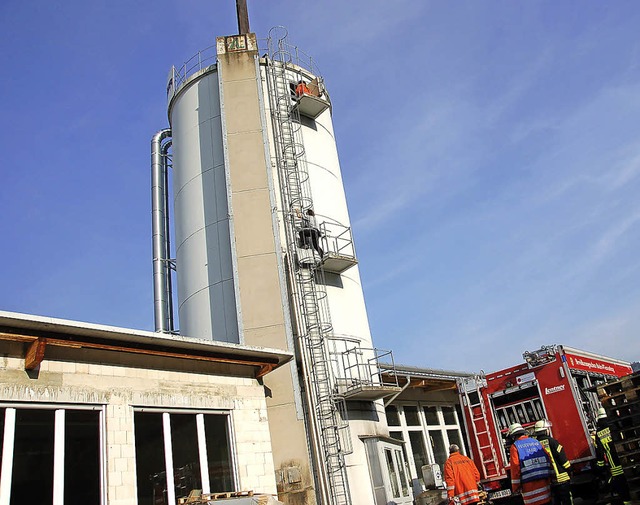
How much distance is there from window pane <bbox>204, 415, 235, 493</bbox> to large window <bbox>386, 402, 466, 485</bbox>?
9.97 meters

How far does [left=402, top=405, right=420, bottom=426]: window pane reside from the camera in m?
22.0

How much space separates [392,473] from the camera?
16500 millimetres

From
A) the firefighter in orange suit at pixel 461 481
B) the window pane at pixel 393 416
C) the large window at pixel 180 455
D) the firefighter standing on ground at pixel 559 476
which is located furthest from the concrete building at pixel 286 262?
the firefighter standing on ground at pixel 559 476

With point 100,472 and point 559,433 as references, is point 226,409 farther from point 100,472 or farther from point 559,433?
point 559,433

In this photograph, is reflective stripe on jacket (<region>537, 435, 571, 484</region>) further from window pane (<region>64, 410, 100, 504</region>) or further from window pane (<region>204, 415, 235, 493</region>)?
window pane (<region>64, 410, 100, 504</region>)

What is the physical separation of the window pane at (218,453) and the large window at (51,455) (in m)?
2.31

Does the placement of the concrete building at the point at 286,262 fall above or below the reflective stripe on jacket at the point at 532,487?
above

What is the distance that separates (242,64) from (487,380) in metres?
12.7

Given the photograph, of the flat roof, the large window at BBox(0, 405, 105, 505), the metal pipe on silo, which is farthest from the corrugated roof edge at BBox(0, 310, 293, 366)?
the metal pipe on silo

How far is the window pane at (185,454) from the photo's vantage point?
431 inches

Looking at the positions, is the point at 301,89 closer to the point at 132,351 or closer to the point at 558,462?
the point at 132,351

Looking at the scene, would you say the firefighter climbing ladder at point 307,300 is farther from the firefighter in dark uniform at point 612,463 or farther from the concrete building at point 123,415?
the firefighter in dark uniform at point 612,463

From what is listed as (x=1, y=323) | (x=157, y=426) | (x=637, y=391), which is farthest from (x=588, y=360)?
(x=1, y=323)

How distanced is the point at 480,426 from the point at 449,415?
648 centimetres
